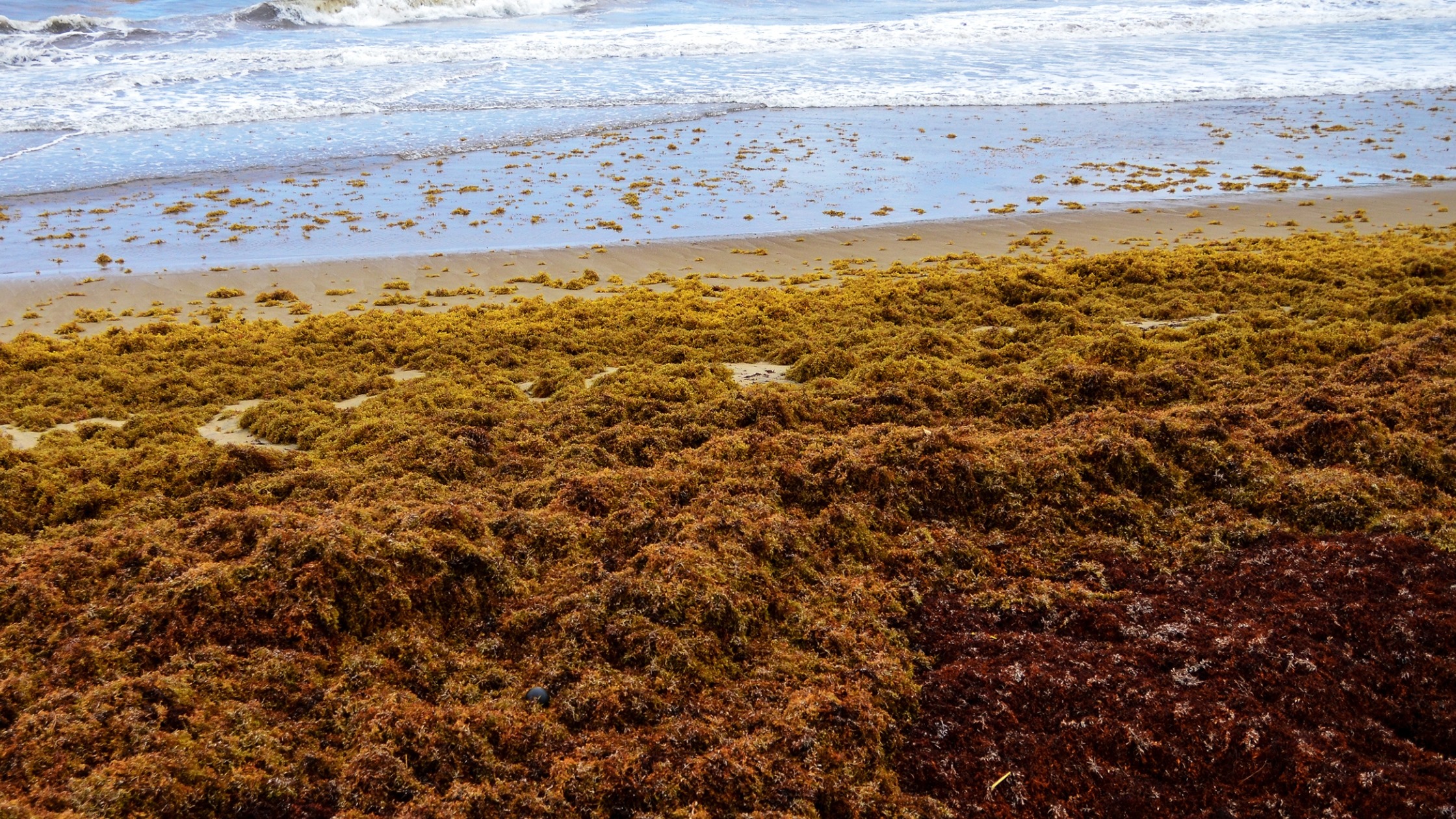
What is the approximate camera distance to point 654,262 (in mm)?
9492

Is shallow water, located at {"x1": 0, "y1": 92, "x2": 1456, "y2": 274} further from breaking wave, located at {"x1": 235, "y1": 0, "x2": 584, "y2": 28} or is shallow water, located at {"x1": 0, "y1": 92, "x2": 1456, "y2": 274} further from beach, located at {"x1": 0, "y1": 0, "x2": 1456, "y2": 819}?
breaking wave, located at {"x1": 235, "y1": 0, "x2": 584, "y2": 28}

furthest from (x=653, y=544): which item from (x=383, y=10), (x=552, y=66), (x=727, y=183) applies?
(x=383, y=10)

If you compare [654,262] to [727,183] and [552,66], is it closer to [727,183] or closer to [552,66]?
[727,183]

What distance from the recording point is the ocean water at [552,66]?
15164mm

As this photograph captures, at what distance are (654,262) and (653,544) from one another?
19.7 feet

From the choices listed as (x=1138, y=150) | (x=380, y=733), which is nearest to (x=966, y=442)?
(x=380, y=733)

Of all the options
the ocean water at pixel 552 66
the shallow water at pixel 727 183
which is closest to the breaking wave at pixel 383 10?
the ocean water at pixel 552 66

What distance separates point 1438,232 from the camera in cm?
971

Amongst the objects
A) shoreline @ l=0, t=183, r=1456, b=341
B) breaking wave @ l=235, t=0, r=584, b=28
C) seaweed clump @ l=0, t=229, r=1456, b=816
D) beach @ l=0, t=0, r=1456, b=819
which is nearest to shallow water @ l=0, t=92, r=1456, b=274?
beach @ l=0, t=0, r=1456, b=819

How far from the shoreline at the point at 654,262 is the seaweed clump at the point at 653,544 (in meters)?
1.51

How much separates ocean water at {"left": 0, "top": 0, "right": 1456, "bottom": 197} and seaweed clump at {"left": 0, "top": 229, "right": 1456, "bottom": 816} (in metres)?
9.53

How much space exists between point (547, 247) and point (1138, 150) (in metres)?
9.33

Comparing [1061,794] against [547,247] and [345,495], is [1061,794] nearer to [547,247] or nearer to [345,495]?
[345,495]

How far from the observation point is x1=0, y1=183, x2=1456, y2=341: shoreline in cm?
845
